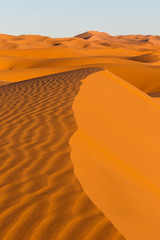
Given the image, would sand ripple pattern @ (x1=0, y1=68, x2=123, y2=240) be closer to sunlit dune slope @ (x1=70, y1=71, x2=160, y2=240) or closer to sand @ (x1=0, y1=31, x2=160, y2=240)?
sand @ (x1=0, y1=31, x2=160, y2=240)

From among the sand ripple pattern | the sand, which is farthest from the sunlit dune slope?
the sand ripple pattern

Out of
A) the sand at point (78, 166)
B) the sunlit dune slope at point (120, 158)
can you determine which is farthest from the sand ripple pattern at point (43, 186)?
the sunlit dune slope at point (120, 158)

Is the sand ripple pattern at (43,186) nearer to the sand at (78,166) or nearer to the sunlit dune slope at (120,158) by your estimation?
the sand at (78,166)

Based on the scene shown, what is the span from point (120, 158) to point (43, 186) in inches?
71.2

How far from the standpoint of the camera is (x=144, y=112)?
327 inches

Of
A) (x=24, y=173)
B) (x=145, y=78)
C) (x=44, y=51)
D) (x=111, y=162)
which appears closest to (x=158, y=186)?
(x=111, y=162)

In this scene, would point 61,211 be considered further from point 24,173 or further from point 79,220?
point 24,173

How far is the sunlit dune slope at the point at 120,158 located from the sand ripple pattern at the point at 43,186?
138 mm

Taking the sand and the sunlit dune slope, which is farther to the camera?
the sunlit dune slope

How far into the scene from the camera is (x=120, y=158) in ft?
16.0

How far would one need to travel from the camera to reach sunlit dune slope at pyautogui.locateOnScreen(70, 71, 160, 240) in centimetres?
304

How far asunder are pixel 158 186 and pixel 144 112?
3.99 metres

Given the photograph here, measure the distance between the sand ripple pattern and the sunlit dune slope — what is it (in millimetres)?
138

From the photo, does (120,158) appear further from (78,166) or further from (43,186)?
(43,186)
